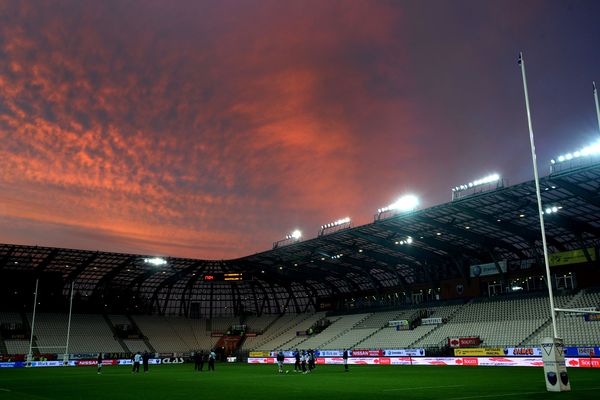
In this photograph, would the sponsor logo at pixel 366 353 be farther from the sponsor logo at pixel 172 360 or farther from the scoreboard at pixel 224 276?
the scoreboard at pixel 224 276

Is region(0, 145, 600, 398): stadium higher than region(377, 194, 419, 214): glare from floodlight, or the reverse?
region(377, 194, 419, 214): glare from floodlight

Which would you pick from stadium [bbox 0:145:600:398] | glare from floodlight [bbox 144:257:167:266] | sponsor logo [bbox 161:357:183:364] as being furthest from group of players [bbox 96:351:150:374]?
sponsor logo [bbox 161:357:183:364]

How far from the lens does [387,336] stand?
227ft

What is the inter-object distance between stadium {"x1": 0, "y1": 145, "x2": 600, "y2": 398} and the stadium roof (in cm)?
20

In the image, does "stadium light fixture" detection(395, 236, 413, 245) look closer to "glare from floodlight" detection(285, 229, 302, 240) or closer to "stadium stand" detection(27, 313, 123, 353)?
"glare from floodlight" detection(285, 229, 302, 240)

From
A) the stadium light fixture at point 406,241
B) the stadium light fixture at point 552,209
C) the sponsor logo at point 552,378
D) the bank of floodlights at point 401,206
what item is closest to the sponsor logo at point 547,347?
the sponsor logo at point 552,378

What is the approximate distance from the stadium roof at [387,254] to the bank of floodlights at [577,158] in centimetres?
73

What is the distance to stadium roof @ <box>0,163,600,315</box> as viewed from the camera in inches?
1927

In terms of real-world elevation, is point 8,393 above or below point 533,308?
below

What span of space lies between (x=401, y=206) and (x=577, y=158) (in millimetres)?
19328

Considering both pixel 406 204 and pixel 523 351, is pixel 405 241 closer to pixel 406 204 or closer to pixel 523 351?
pixel 406 204

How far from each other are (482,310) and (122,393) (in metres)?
49.1

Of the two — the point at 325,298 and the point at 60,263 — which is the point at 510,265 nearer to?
the point at 325,298

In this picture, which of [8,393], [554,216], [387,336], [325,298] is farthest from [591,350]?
[325,298]
